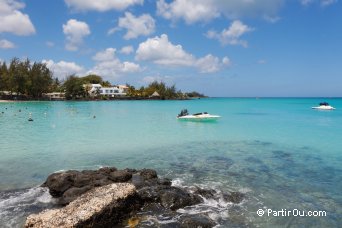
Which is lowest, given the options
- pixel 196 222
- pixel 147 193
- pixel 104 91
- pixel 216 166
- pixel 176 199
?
pixel 216 166

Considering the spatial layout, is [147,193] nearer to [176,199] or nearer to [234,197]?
[176,199]

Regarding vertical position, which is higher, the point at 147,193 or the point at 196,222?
the point at 147,193

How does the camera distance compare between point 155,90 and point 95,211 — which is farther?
point 155,90

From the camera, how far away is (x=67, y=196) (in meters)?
10.7

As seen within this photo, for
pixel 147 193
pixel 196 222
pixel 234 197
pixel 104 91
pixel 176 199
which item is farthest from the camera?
pixel 104 91

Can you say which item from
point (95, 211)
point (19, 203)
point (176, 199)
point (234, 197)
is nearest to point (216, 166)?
point (234, 197)

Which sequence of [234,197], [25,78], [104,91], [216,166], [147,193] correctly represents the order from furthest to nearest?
[104,91] → [25,78] → [216,166] → [234,197] → [147,193]

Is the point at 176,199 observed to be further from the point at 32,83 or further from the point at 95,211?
the point at 32,83

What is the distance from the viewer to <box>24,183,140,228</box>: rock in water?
793cm

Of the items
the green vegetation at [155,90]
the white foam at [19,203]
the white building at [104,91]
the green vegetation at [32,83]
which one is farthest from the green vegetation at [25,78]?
the white foam at [19,203]

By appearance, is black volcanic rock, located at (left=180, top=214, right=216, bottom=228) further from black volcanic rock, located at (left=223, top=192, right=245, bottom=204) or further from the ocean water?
black volcanic rock, located at (left=223, top=192, right=245, bottom=204)

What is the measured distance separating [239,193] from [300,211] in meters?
2.22

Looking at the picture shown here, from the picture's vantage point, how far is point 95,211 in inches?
326

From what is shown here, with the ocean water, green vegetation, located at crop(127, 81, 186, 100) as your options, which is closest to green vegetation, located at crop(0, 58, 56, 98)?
green vegetation, located at crop(127, 81, 186, 100)
